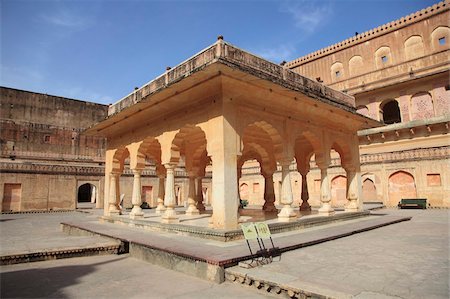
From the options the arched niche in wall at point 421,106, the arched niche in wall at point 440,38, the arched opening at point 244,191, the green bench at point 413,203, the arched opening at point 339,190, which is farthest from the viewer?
the arched opening at point 244,191

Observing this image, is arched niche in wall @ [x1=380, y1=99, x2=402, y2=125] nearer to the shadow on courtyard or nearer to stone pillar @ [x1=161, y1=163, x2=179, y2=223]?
stone pillar @ [x1=161, y1=163, x2=179, y2=223]

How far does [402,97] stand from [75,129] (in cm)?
2796

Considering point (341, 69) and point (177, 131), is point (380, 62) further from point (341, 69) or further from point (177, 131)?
point (177, 131)

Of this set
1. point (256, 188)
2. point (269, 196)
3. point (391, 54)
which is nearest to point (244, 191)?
point (256, 188)

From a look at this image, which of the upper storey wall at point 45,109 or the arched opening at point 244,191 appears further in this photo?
the arched opening at point 244,191

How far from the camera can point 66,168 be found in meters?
23.4

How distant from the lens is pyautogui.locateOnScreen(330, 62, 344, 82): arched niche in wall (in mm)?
29175

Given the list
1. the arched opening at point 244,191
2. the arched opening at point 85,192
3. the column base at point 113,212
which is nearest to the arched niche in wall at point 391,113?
the arched opening at point 244,191

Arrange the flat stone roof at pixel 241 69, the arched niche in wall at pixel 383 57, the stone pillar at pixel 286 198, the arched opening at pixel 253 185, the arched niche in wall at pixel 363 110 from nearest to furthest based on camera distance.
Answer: the flat stone roof at pixel 241 69 < the stone pillar at pixel 286 198 < the arched niche in wall at pixel 363 110 < the arched niche in wall at pixel 383 57 < the arched opening at pixel 253 185

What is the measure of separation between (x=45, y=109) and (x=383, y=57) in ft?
99.8

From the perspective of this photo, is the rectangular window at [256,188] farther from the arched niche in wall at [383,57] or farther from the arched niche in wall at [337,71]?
the arched niche in wall at [383,57]

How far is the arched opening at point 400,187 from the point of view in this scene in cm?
1873

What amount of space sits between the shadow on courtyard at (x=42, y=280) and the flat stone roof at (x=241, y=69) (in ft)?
15.6

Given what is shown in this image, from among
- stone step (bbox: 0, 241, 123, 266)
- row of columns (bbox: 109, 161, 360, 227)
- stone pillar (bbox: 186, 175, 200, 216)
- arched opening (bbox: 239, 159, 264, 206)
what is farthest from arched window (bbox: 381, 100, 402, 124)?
stone step (bbox: 0, 241, 123, 266)
